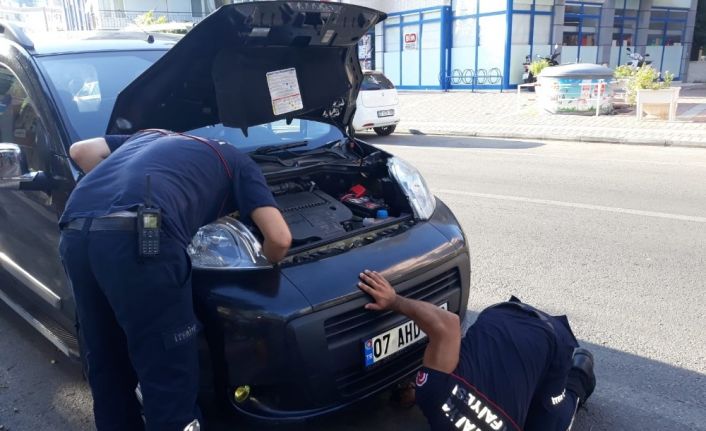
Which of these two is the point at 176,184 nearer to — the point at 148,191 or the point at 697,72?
the point at 148,191

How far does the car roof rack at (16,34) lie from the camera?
3141 mm

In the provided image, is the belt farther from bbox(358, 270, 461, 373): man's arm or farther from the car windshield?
the car windshield

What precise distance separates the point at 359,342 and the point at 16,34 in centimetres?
257

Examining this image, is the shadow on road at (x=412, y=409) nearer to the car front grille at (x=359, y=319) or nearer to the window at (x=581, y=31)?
the car front grille at (x=359, y=319)

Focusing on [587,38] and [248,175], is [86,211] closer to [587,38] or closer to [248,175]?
[248,175]

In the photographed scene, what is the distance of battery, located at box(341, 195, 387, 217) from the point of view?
313 centimetres

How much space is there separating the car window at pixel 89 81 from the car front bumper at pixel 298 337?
4.28 feet

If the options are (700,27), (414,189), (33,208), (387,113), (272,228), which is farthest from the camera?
(700,27)

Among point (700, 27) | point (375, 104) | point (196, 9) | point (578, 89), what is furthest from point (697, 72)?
point (196, 9)

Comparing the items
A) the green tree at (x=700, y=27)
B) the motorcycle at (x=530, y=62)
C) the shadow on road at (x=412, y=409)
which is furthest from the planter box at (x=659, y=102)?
the green tree at (x=700, y=27)

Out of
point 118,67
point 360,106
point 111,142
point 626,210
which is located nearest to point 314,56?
point 118,67

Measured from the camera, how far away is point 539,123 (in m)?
13.3

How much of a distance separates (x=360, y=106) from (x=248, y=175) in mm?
10215

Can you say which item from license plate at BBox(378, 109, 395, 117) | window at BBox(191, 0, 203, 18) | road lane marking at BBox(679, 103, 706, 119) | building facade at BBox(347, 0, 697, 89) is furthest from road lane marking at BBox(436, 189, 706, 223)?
window at BBox(191, 0, 203, 18)
